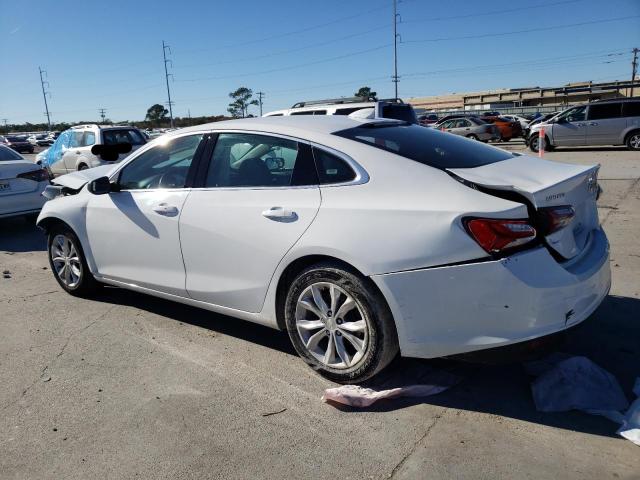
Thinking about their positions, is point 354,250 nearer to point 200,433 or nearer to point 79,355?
point 200,433

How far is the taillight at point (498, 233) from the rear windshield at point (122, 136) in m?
13.9

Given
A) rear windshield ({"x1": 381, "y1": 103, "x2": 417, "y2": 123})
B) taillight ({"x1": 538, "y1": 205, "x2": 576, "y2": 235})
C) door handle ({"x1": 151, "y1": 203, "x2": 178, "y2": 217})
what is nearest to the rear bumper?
taillight ({"x1": 538, "y1": 205, "x2": 576, "y2": 235})

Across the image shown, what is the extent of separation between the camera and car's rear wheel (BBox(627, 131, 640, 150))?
17562 millimetres

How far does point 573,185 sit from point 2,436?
11.3 feet

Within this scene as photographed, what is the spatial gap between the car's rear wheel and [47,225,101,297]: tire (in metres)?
18.0

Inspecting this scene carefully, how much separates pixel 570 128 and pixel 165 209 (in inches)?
709

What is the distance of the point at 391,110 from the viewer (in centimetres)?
1127

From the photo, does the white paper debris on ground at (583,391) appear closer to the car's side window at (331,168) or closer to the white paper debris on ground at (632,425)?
the white paper debris on ground at (632,425)

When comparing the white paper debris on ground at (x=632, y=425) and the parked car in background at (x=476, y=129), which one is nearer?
the white paper debris on ground at (x=632, y=425)

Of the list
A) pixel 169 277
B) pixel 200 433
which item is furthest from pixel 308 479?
pixel 169 277

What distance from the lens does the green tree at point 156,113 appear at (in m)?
96.6

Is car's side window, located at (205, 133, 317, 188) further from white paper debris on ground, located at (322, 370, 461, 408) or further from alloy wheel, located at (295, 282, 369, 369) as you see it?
white paper debris on ground, located at (322, 370, 461, 408)

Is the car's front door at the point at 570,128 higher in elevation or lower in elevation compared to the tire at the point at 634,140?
higher

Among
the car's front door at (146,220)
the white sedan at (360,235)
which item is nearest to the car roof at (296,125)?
the white sedan at (360,235)
